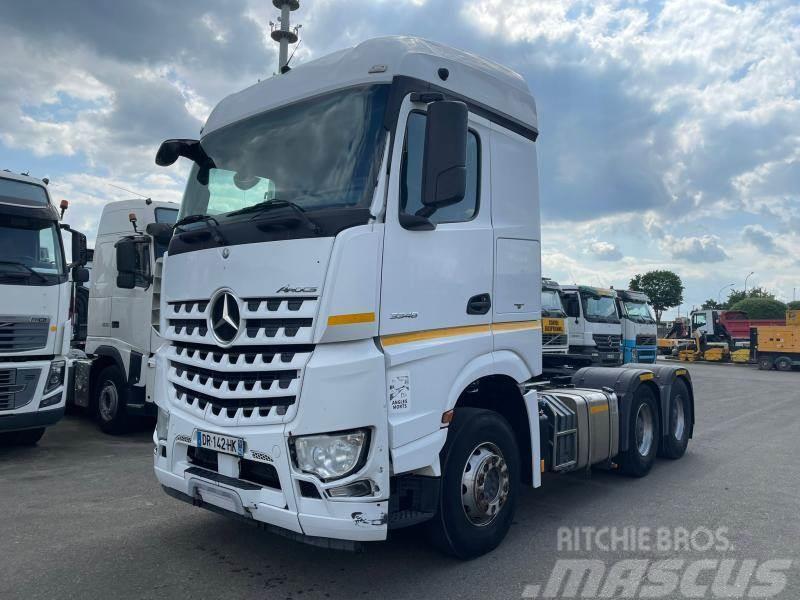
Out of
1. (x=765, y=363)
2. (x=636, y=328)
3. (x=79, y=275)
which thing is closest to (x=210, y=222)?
(x=79, y=275)

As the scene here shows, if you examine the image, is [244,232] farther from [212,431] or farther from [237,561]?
[237,561]

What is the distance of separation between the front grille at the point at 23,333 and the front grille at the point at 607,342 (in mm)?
14018

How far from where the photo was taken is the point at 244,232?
158 inches

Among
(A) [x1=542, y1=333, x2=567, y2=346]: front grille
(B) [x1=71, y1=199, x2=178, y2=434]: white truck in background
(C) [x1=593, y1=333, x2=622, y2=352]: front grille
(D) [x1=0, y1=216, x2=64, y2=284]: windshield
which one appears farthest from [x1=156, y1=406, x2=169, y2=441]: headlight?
(C) [x1=593, y1=333, x2=622, y2=352]: front grille

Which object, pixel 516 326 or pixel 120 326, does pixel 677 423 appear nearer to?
pixel 516 326

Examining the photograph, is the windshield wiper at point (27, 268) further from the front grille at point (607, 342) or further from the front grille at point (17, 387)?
the front grille at point (607, 342)

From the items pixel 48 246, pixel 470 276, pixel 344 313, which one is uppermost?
pixel 48 246

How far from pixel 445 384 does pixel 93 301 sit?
8009 millimetres

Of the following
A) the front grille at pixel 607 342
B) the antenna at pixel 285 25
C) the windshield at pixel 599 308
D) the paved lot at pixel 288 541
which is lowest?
the paved lot at pixel 288 541

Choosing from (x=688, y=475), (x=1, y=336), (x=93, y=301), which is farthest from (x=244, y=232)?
(x=93, y=301)

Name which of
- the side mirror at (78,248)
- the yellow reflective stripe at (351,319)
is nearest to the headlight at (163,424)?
the yellow reflective stripe at (351,319)

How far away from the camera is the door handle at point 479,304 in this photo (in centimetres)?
444

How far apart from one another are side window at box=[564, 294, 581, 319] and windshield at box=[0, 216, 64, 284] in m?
13.3

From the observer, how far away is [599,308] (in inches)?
721
